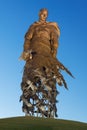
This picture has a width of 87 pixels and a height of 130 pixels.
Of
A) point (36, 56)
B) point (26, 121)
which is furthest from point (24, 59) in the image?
point (26, 121)

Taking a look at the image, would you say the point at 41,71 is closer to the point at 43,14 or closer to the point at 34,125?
the point at 43,14

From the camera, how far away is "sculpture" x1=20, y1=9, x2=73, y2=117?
32.4 meters

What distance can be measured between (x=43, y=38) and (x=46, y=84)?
412 cm

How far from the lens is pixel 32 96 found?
32.6 metres

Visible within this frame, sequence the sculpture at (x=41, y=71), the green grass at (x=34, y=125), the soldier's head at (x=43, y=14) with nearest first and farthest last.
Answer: the green grass at (x=34, y=125) < the sculpture at (x=41, y=71) < the soldier's head at (x=43, y=14)

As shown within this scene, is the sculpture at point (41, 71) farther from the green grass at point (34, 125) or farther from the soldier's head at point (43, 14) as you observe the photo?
the green grass at point (34, 125)

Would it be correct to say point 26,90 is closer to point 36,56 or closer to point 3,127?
point 36,56

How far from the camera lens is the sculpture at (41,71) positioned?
3241 centimetres

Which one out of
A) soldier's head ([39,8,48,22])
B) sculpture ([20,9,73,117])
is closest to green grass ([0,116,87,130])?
sculpture ([20,9,73,117])

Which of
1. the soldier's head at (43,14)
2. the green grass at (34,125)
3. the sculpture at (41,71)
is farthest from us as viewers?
the soldier's head at (43,14)

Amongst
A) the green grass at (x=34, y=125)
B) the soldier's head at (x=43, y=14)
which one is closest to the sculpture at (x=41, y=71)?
the soldier's head at (x=43, y=14)

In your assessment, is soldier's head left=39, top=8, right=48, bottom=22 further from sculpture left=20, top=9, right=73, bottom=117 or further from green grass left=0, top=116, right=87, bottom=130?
green grass left=0, top=116, right=87, bottom=130

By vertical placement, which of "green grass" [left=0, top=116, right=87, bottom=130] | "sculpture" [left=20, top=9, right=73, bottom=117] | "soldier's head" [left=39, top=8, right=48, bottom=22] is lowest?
"green grass" [left=0, top=116, right=87, bottom=130]

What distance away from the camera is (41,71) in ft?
108
